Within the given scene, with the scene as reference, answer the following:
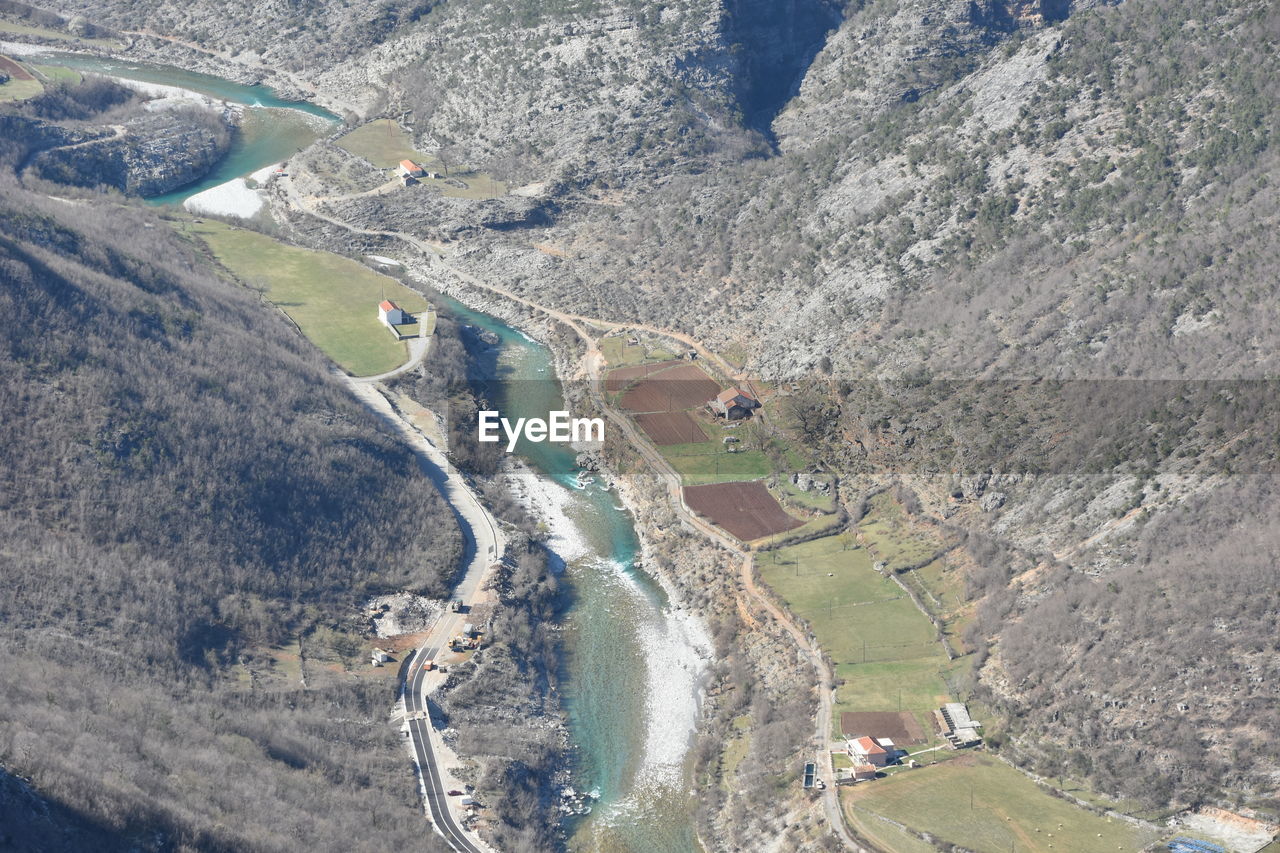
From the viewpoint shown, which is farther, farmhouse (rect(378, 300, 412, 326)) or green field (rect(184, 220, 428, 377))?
farmhouse (rect(378, 300, 412, 326))

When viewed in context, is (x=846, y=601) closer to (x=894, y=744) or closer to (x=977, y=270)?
(x=894, y=744)

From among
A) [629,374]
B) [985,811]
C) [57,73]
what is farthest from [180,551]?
[57,73]

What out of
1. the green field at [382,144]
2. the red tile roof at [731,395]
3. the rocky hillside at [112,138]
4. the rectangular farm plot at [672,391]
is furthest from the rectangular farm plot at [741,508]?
the rocky hillside at [112,138]

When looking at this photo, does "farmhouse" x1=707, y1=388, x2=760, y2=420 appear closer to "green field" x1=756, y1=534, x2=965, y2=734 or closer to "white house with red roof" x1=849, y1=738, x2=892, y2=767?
"green field" x1=756, y1=534, x2=965, y2=734

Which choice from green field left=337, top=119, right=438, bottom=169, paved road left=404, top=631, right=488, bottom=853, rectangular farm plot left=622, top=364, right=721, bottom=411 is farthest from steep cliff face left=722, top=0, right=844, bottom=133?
paved road left=404, top=631, right=488, bottom=853

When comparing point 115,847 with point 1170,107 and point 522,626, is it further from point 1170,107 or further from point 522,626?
point 1170,107
